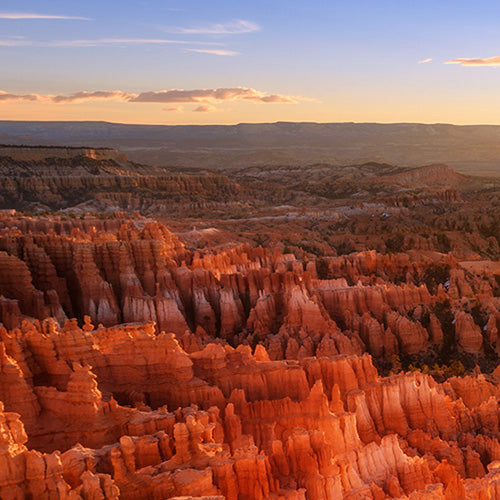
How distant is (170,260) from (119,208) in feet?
186

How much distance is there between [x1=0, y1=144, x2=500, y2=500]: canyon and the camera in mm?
12391

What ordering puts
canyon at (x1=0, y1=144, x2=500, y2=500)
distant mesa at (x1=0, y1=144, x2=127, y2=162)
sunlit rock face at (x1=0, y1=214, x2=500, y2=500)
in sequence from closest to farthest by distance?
1. sunlit rock face at (x1=0, y1=214, x2=500, y2=500)
2. canyon at (x1=0, y1=144, x2=500, y2=500)
3. distant mesa at (x1=0, y1=144, x2=127, y2=162)

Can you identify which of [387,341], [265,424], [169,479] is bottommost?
[387,341]

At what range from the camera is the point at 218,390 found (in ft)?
54.2

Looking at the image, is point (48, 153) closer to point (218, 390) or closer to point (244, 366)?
point (244, 366)

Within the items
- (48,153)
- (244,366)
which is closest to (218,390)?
(244,366)

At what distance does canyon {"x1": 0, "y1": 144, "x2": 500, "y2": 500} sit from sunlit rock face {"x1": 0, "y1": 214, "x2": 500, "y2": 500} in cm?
5

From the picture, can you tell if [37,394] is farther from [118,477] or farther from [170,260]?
[170,260]

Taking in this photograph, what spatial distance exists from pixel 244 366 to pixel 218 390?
76.0 inches

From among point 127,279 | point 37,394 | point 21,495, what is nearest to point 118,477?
point 21,495

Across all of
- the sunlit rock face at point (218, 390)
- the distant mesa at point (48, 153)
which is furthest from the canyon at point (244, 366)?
the distant mesa at point (48, 153)

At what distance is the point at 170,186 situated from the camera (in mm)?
113000

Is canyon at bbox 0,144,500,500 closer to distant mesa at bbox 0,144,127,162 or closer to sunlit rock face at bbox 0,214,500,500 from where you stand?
sunlit rock face at bbox 0,214,500,500

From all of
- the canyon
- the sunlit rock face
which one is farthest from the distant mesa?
the sunlit rock face
